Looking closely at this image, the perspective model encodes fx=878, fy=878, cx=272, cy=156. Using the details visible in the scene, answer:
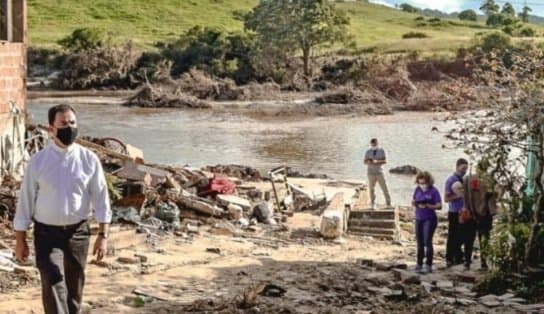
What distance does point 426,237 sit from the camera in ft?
38.3

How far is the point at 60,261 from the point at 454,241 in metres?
7.27

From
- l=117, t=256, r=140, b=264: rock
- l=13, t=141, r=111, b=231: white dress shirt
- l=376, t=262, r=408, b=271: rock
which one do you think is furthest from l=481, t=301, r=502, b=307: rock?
l=13, t=141, r=111, b=231: white dress shirt

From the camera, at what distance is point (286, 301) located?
30.2 feet

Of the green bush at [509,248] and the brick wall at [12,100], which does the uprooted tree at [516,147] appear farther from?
the brick wall at [12,100]

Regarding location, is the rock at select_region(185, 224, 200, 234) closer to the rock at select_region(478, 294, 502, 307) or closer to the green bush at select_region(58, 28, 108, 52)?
the rock at select_region(478, 294, 502, 307)

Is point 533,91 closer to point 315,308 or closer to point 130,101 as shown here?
point 315,308

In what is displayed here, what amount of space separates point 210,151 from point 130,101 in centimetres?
2025

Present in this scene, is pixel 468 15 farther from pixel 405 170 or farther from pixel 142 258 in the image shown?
pixel 142 258

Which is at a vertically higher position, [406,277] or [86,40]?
[86,40]

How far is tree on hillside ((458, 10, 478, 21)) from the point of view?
97750mm

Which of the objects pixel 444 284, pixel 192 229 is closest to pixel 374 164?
pixel 192 229

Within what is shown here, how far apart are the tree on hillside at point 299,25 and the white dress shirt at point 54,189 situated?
53773mm

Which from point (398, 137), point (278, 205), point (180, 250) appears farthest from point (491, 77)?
point (398, 137)

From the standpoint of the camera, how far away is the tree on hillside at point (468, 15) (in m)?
97.8
